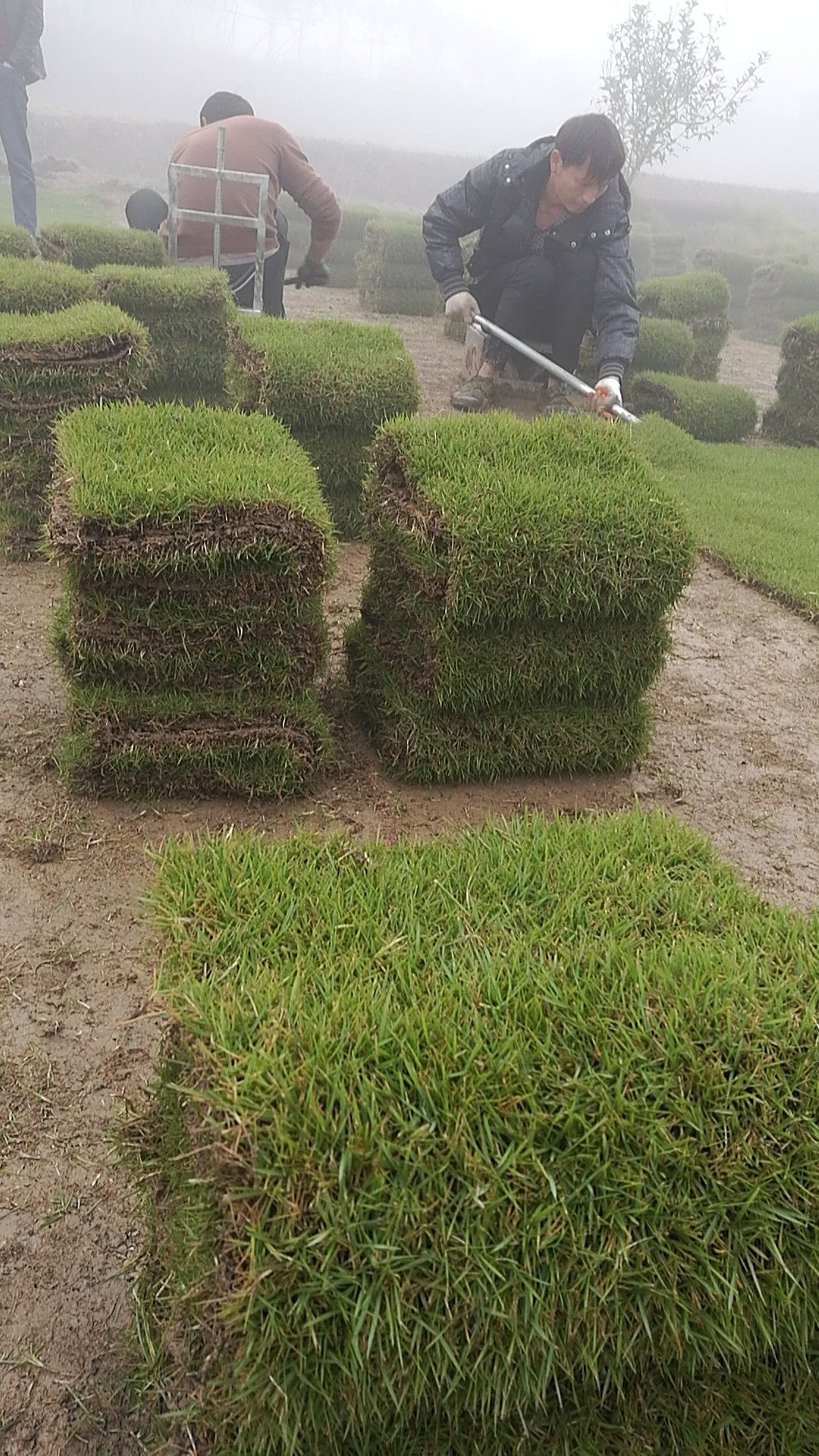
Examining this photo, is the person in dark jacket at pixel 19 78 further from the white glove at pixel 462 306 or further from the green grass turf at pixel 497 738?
the green grass turf at pixel 497 738

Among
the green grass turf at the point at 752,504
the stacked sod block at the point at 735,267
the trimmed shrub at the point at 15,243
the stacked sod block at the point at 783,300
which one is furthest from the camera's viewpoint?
the stacked sod block at the point at 735,267

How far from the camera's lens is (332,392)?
4.97 m

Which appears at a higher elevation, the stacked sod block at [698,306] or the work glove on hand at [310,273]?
the work glove on hand at [310,273]

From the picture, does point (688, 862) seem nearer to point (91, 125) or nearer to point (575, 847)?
point (575, 847)

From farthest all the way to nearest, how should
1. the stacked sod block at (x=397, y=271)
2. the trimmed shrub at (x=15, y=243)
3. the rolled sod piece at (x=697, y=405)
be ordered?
1. the stacked sod block at (x=397, y=271)
2. the rolled sod piece at (x=697, y=405)
3. the trimmed shrub at (x=15, y=243)

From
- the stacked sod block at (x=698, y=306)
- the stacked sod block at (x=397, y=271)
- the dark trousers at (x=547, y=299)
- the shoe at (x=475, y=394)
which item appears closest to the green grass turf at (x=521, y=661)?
the dark trousers at (x=547, y=299)

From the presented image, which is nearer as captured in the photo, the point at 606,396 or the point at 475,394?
the point at 606,396

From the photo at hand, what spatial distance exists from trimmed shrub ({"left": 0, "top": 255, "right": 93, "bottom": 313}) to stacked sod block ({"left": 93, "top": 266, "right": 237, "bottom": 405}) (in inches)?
4.8

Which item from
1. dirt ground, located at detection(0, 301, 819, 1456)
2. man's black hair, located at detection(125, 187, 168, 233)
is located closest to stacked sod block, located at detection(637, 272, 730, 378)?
man's black hair, located at detection(125, 187, 168, 233)

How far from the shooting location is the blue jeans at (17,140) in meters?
10.2

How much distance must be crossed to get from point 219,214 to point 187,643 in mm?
5372

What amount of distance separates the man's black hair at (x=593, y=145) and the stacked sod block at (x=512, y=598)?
3.12 metres

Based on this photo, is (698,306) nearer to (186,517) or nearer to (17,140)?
(17,140)

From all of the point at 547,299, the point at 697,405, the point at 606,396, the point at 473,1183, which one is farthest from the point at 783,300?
the point at 473,1183
